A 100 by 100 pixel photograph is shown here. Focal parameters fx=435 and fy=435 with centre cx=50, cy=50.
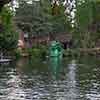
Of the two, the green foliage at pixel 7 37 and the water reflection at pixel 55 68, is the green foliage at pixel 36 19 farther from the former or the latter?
the water reflection at pixel 55 68

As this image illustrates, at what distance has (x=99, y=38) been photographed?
218 ft

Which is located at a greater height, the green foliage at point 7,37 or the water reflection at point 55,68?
the green foliage at point 7,37

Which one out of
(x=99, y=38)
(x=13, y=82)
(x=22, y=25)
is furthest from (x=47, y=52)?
(x=13, y=82)

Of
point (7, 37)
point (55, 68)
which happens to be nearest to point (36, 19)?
point (7, 37)

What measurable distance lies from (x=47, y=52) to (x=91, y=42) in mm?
18172

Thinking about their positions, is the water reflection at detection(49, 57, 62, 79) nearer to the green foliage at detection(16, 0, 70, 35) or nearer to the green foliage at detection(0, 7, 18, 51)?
the green foliage at detection(0, 7, 18, 51)

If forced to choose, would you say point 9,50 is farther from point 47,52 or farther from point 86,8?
point 86,8

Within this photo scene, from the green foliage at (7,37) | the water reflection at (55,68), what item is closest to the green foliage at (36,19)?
the green foliage at (7,37)

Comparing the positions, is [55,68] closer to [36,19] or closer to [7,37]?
[7,37]

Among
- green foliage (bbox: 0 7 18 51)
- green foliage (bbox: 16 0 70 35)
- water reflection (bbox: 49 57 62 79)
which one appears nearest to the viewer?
water reflection (bbox: 49 57 62 79)

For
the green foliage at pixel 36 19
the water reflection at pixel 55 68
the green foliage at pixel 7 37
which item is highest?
the green foliage at pixel 36 19

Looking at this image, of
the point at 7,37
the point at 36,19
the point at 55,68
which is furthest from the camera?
the point at 36,19

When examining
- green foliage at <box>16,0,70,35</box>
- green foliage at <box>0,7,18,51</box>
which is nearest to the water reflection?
green foliage at <box>0,7,18,51</box>

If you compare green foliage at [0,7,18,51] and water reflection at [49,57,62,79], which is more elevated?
green foliage at [0,7,18,51]
